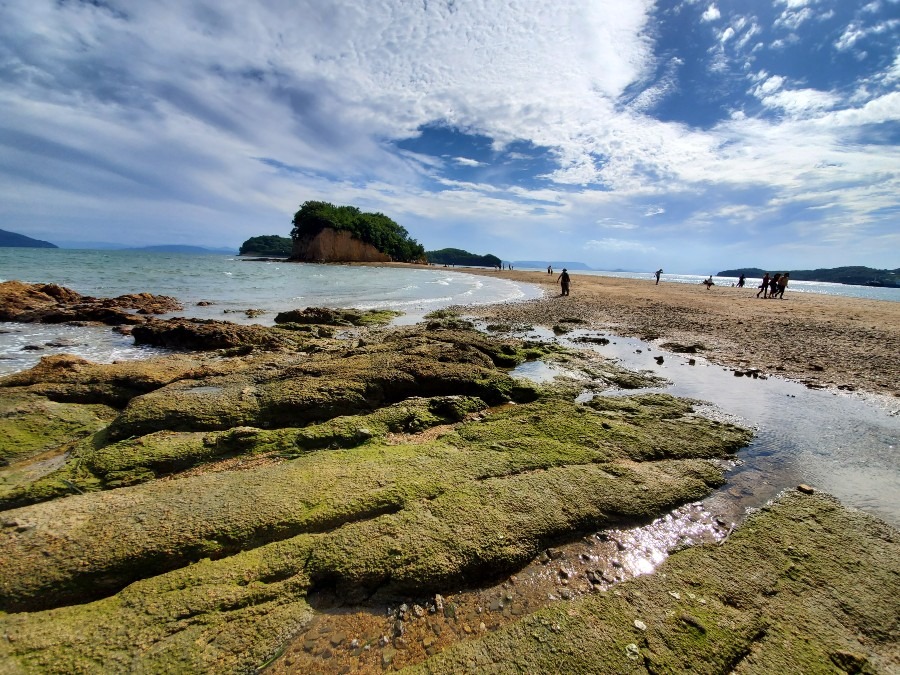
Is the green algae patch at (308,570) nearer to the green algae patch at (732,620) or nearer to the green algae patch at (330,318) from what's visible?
the green algae patch at (732,620)

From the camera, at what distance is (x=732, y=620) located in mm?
3279

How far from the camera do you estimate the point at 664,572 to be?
3.80 m

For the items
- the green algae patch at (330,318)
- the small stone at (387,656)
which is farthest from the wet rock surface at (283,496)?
the green algae patch at (330,318)

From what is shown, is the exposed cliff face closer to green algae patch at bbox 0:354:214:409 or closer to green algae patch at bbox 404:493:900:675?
green algae patch at bbox 0:354:214:409

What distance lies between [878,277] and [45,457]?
530 ft

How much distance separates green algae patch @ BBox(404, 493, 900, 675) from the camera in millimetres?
2934

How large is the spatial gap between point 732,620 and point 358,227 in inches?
4622

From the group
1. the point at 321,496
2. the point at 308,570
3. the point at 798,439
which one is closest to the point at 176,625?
the point at 308,570

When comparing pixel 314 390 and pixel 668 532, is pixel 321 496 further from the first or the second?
pixel 668 532

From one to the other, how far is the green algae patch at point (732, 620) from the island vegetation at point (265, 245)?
657 feet

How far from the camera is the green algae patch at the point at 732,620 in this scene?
293 centimetres

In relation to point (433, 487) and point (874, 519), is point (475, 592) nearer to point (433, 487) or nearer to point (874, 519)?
point (433, 487)

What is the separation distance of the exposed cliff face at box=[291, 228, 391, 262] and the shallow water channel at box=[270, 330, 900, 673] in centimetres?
10424

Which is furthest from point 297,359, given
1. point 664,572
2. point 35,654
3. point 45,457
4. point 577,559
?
point 664,572
